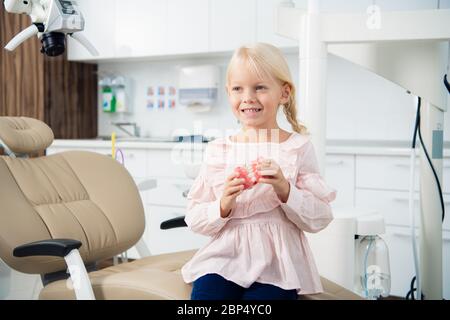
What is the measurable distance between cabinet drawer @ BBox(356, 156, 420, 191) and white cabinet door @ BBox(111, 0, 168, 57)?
1400 millimetres

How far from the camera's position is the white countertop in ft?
7.30

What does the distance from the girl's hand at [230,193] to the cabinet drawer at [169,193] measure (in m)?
1.83

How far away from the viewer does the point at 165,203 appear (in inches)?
111

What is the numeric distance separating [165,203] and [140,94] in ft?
3.13

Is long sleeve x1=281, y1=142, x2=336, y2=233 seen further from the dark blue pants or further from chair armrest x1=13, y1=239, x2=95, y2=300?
chair armrest x1=13, y1=239, x2=95, y2=300

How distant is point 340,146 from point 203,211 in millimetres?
1514

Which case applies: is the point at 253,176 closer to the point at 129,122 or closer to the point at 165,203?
the point at 165,203

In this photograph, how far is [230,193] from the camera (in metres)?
0.85

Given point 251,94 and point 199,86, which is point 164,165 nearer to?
point 199,86

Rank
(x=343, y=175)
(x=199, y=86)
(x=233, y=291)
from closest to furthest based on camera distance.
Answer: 1. (x=233, y=291)
2. (x=343, y=175)
3. (x=199, y=86)

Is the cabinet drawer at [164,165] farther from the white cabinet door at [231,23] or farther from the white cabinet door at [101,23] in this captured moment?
the white cabinet door at [101,23]

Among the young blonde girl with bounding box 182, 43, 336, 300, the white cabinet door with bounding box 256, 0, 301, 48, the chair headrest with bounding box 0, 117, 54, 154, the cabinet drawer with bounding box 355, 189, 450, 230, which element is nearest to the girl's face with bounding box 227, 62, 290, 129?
the young blonde girl with bounding box 182, 43, 336, 300

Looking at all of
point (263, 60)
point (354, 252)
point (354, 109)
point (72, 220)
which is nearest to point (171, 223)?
point (72, 220)

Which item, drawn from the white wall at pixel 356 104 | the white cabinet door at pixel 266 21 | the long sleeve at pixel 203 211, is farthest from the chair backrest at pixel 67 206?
the white cabinet door at pixel 266 21
